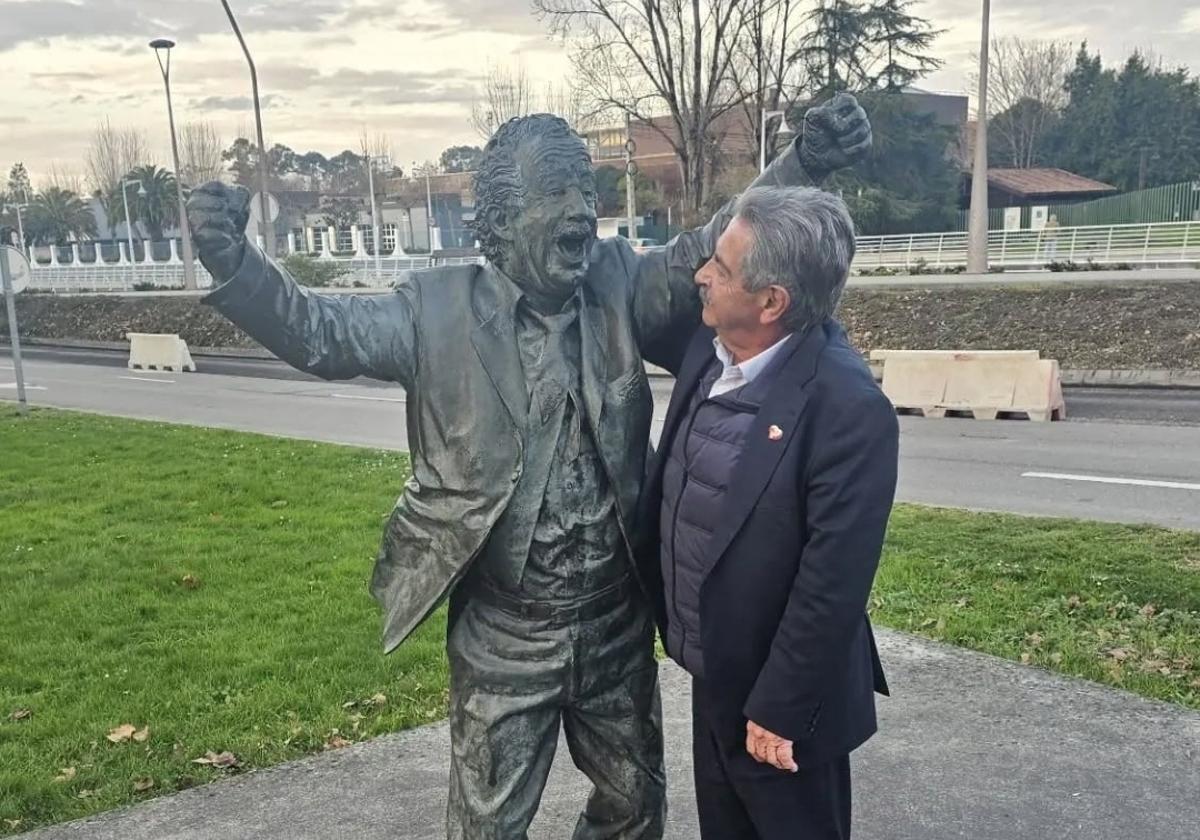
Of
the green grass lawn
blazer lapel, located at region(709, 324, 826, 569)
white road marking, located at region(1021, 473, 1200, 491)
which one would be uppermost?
blazer lapel, located at region(709, 324, 826, 569)

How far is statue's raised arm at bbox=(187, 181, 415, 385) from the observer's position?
2.03 meters

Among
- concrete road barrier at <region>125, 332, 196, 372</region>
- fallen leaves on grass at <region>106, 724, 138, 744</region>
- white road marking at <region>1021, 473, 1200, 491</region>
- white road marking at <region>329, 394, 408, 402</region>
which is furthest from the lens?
concrete road barrier at <region>125, 332, 196, 372</region>

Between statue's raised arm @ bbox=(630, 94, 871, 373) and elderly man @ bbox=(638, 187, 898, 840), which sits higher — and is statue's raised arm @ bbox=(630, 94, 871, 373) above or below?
above

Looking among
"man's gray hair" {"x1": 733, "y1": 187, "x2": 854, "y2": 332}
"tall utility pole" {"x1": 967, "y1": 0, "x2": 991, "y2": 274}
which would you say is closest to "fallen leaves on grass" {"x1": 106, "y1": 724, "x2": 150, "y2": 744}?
"man's gray hair" {"x1": 733, "y1": 187, "x2": 854, "y2": 332}

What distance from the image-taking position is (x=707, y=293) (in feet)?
7.27

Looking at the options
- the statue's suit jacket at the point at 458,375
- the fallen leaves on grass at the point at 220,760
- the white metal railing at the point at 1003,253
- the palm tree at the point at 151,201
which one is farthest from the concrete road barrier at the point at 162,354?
the palm tree at the point at 151,201

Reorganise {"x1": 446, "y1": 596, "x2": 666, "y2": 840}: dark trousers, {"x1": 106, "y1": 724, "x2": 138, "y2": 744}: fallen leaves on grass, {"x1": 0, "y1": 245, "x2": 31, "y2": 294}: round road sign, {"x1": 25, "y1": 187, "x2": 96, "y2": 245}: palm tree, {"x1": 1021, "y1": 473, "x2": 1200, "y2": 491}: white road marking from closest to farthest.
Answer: {"x1": 446, "y1": 596, "x2": 666, "y2": 840}: dark trousers, {"x1": 106, "y1": 724, "x2": 138, "y2": 744}: fallen leaves on grass, {"x1": 1021, "y1": 473, "x2": 1200, "y2": 491}: white road marking, {"x1": 0, "y1": 245, "x2": 31, "y2": 294}: round road sign, {"x1": 25, "y1": 187, "x2": 96, "y2": 245}: palm tree

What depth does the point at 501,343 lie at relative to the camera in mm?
2301

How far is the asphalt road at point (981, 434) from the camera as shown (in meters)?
8.33

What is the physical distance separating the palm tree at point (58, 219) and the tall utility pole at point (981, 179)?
62027 millimetres

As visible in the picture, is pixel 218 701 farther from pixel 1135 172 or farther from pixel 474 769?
pixel 1135 172

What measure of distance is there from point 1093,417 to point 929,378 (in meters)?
1.81

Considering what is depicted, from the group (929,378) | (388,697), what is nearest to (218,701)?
(388,697)

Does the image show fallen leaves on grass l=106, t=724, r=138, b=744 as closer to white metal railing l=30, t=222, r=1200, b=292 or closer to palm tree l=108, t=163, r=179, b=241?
white metal railing l=30, t=222, r=1200, b=292
